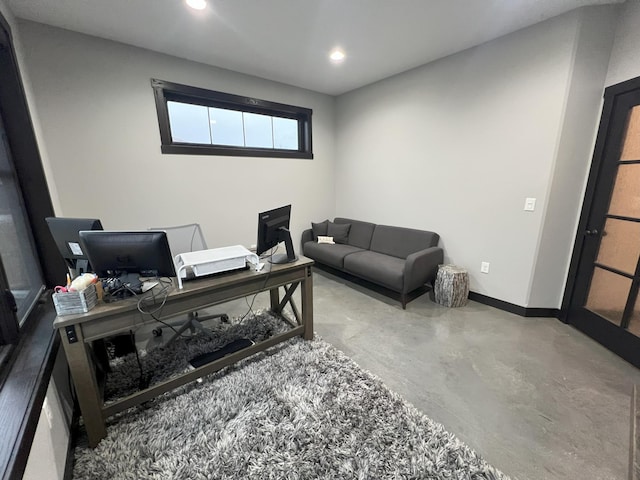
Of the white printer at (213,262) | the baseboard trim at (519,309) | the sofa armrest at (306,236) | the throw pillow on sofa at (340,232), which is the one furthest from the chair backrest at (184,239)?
the baseboard trim at (519,309)

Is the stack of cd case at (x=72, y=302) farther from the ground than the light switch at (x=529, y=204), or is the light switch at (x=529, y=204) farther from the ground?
the light switch at (x=529, y=204)

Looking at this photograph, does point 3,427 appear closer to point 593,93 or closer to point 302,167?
point 302,167

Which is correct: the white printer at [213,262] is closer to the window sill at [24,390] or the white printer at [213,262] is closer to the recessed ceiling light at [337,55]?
the window sill at [24,390]

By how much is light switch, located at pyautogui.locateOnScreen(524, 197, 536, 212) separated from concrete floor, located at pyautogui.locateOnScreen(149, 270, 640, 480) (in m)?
1.11

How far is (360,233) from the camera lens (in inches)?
159

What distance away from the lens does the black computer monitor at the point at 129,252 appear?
1.40m

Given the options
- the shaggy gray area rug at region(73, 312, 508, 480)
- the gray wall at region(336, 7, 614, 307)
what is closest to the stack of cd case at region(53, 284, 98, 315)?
the shaggy gray area rug at region(73, 312, 508, 480)

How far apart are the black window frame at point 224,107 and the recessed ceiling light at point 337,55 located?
3.36 ft

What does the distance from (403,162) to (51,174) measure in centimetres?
378

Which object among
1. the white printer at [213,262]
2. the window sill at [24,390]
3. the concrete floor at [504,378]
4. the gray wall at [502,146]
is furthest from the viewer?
the gray wall at [502,146]

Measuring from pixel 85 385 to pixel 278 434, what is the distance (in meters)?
1.04

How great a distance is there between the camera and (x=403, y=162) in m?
3.57

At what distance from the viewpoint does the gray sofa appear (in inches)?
114

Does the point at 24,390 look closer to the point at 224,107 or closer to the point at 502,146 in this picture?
the point at 224,107
